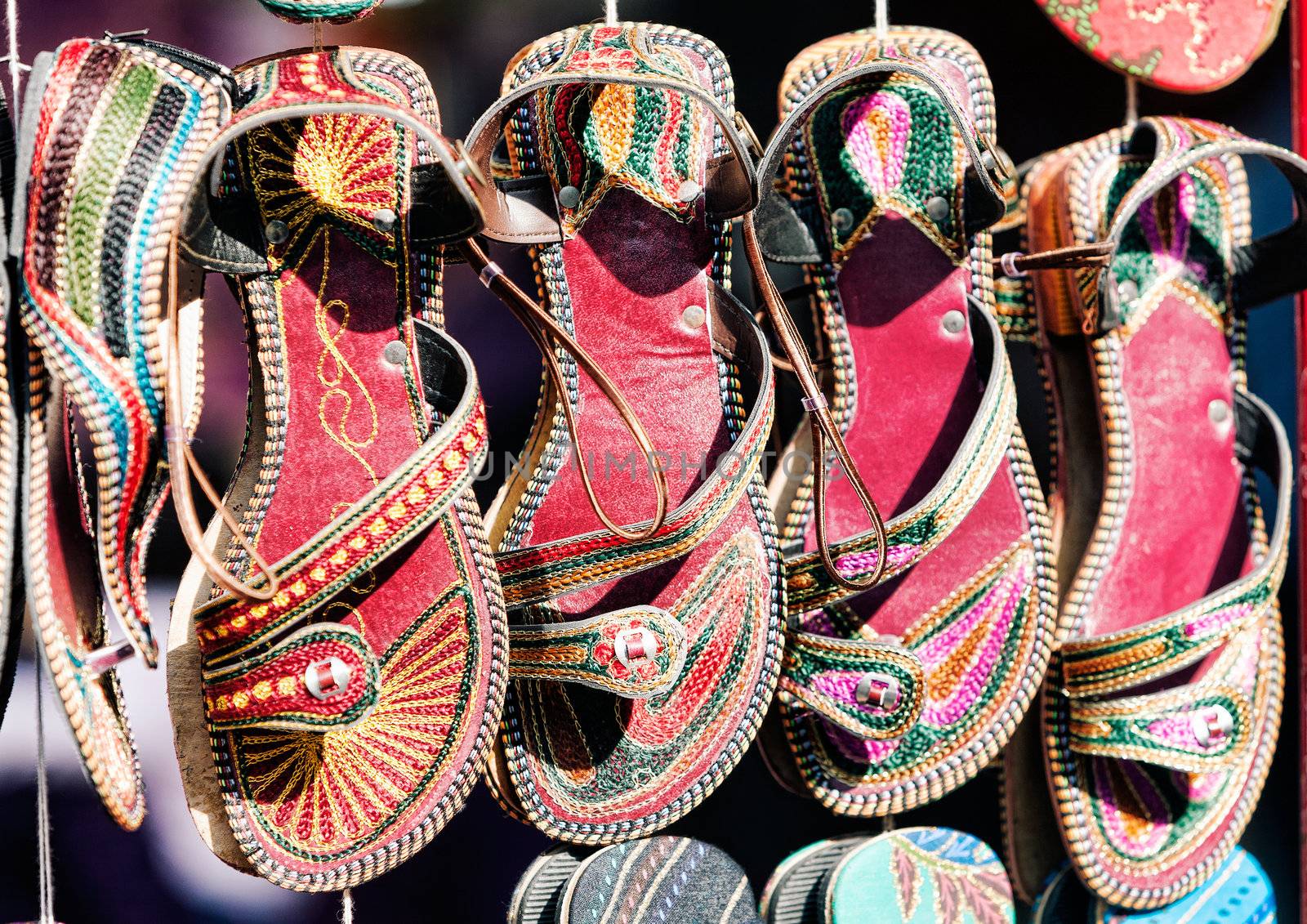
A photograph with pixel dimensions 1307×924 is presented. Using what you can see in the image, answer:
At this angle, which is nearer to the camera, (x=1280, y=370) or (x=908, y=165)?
(x=908, y=165)

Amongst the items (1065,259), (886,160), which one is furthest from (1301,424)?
(886,160)

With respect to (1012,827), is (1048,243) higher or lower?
higher

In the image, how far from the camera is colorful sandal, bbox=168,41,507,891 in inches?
30.1

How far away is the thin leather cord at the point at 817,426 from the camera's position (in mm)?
820

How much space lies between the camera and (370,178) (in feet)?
2.60

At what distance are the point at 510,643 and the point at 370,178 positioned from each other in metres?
0.28

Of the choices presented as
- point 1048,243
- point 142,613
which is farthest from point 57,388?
point 1048,243

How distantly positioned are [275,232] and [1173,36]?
0.70 m

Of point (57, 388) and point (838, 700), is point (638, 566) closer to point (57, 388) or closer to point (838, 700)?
point (838, 700)

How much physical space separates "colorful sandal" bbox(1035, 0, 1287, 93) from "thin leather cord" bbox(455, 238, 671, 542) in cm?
50

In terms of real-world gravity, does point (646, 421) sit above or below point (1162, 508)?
above

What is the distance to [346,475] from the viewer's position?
775 mm

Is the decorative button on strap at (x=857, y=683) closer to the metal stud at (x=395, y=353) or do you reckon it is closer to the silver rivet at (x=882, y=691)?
the silver rivet at (x=882, y=691)

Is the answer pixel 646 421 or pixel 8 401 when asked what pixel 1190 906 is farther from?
pixel 8 401
